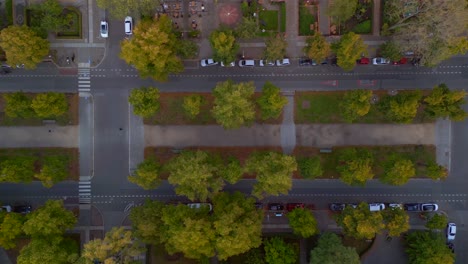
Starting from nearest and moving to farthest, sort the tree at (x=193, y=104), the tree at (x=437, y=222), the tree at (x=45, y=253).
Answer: the tree at (x=45, y=253) < the tree at (x=193, y=104) < the tree at (x=437, y=222)

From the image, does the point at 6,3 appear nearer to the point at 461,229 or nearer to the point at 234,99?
the point at 234,99

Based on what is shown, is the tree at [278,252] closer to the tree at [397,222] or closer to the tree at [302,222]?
the tree at [302,222]

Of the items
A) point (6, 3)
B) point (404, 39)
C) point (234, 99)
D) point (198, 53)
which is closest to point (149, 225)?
point (234, 99)

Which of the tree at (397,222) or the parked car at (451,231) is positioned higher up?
the tree at (397,222)

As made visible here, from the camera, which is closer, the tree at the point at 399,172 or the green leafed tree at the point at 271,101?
the green leafed tree at the point at 271,101

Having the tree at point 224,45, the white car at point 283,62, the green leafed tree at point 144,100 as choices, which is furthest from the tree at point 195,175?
the white car at point 283,62

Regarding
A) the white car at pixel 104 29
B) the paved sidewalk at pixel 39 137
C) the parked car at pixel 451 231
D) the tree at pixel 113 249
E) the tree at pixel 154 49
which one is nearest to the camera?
the tree at pixel 113 249

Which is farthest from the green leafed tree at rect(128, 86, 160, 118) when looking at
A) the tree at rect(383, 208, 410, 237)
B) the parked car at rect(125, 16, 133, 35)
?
the tree at rect(383, 208, 410, 237)
